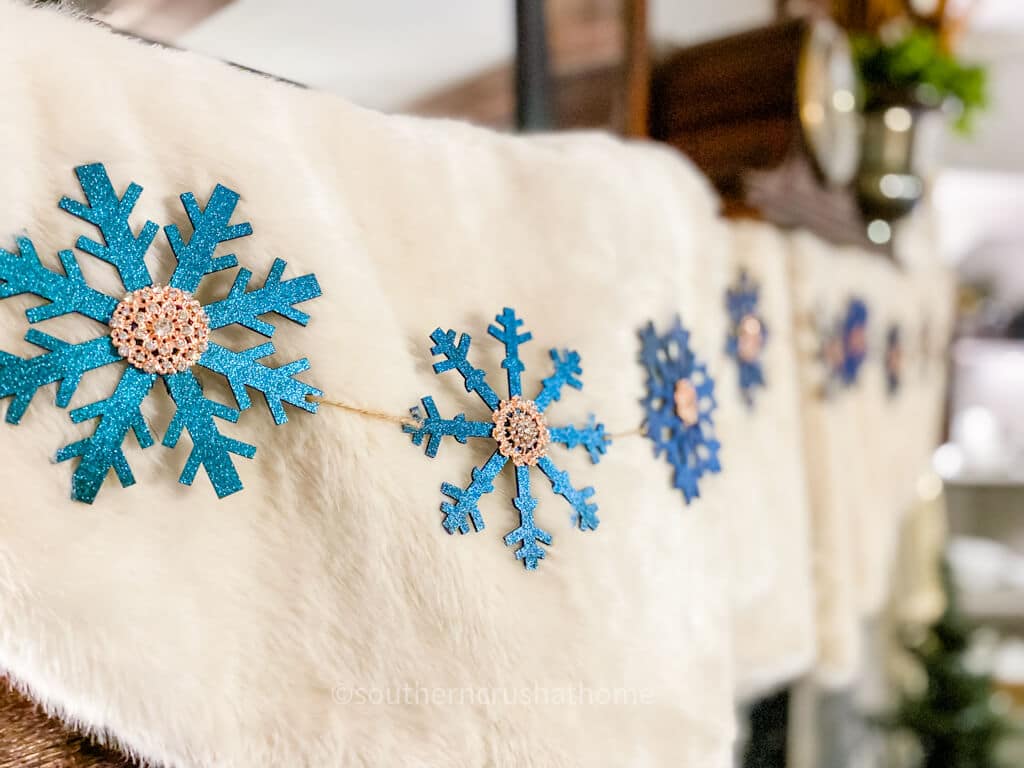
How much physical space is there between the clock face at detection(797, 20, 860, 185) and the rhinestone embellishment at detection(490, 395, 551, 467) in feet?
1.94

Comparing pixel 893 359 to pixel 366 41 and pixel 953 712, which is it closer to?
pixel 953 712

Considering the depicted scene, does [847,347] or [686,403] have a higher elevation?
[686,403]

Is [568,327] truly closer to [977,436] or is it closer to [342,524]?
[342,524]

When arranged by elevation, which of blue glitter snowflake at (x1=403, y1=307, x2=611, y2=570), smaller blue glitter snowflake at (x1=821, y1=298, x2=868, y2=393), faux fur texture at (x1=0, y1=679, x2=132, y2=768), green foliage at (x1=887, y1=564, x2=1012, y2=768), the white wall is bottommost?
green foliage at (x1=887, y1=564, x2=1012, y2=768)

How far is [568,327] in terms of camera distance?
494 millimetres

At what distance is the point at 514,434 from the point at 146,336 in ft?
0.69

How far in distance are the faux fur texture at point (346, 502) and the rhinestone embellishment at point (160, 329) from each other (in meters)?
0.01

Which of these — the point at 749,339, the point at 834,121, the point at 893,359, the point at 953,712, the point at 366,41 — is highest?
the point at 366,41

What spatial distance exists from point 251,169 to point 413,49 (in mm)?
310

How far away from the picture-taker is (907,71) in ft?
3.62

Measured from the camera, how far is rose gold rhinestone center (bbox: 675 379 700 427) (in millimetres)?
556

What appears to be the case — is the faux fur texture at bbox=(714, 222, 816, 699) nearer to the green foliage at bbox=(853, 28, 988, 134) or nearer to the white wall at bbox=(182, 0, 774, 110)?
the white wall at bbox=(182, 0, 774, 110)

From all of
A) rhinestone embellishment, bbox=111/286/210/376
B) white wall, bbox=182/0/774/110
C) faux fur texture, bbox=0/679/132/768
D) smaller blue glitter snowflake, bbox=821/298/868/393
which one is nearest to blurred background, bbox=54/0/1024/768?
white wall, bbox=182/0/774/110

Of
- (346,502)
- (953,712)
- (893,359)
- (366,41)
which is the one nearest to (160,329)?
(346,502)
